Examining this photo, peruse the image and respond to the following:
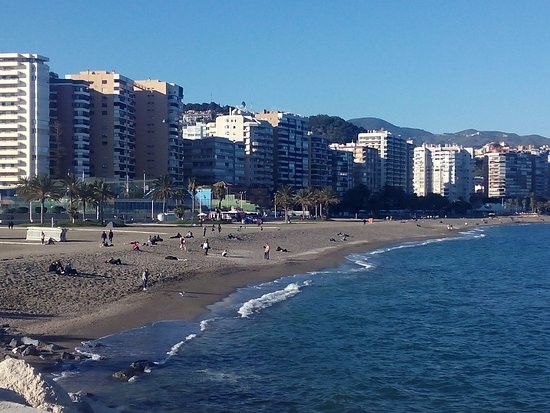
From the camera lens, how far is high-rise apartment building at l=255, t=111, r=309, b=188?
6531 inches

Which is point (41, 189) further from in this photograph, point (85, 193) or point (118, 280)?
point (118, 280)

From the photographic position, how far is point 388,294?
115ft

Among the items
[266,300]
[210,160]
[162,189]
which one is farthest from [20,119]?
[266,300]

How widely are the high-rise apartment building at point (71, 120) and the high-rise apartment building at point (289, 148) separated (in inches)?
2045

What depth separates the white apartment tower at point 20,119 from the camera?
371ft

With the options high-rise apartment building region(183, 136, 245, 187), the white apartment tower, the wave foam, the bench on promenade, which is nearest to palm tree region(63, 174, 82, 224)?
the bench on promenade

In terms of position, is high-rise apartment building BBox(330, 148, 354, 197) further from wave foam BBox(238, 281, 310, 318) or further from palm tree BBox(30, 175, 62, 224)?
wave foam BBox(238, 281, 310, 318)

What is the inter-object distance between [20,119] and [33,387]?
11167 cm

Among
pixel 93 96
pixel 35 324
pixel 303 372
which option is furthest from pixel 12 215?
pixel 303 372

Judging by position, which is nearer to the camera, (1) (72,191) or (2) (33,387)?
(2) (33,387)

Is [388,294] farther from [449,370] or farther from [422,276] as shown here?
[449,370]

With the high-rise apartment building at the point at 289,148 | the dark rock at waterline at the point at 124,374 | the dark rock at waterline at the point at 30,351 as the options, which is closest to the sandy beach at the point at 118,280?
the dark rock at waterline at the point at 30,351

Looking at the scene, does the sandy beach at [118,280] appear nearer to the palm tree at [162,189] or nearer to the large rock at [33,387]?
the large rock at [33,387]

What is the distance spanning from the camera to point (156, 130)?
442ft
